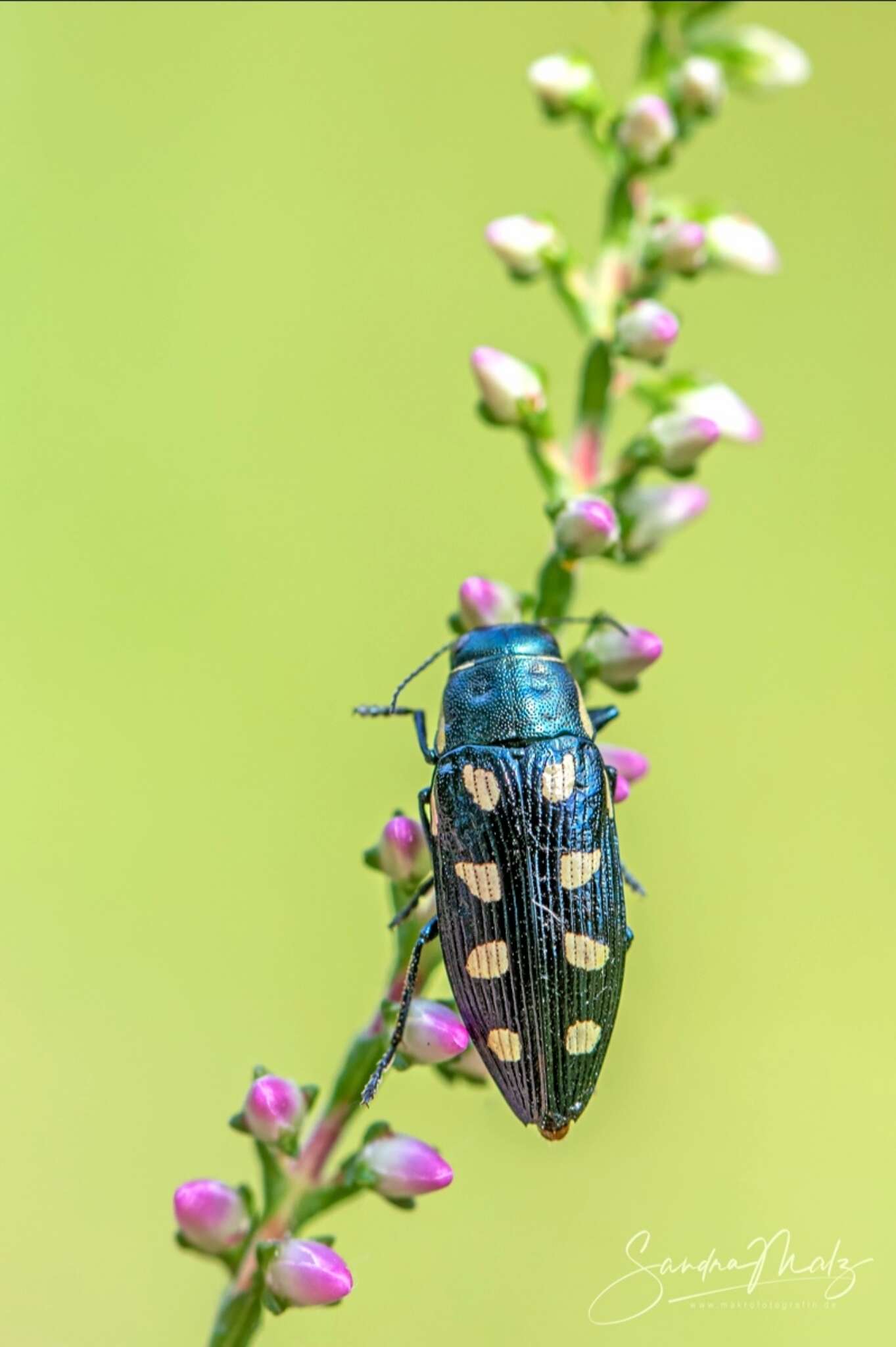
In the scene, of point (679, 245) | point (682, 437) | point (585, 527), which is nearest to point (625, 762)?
point (585, 527)

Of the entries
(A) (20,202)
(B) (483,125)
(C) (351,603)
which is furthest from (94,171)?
(C) (351,603)

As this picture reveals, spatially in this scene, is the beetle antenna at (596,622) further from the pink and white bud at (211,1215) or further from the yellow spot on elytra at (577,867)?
the pink and white bud at (211,1215)

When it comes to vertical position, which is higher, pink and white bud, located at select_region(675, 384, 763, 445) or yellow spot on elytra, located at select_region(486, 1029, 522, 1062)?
pink and white bud, located at select_region(675, 384, 763, 445)

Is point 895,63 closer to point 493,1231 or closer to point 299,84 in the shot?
point 299,84

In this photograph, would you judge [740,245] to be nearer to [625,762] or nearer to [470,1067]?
[625,762]

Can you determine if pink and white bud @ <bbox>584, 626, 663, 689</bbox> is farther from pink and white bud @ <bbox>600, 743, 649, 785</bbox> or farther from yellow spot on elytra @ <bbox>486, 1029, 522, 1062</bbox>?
yellow spot on elytra @ <bbox>486, 1029, 522, 1062</bbox>

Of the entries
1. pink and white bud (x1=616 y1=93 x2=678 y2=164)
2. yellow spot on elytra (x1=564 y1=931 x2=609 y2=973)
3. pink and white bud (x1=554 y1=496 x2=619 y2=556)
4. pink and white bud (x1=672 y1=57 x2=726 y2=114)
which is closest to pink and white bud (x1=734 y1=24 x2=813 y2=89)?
pink and white bud (x1=672 y1=57 x2=726 y2=114)
